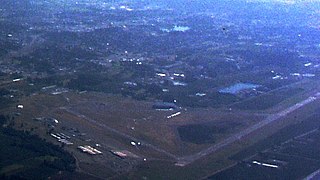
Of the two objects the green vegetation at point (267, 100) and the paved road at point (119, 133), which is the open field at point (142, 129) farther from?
the green vegetation at point (267, 100)

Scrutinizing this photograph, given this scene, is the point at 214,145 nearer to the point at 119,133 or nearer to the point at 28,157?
the point at 119,133

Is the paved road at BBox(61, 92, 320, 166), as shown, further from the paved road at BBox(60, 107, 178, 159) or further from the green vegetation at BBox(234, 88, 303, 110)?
the green vegetation at BBox(234, 88, 303, 110)

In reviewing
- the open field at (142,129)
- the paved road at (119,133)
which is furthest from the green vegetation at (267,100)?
the paved road at (119,133)

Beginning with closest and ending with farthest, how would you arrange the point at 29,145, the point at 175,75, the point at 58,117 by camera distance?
the point at 29,145 < the point at 58,117 < the point at 175,75

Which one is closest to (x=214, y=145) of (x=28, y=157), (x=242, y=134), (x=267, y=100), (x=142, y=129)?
(x=242, y=134)

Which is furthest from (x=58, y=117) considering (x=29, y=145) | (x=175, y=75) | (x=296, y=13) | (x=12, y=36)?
(x=296, y=13)

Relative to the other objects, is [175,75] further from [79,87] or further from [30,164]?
[30,164]

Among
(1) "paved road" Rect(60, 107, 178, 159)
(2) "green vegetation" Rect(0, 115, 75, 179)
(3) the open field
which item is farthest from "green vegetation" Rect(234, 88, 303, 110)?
(2) "green vegetation" Rect(0, 115, 75, 179)
